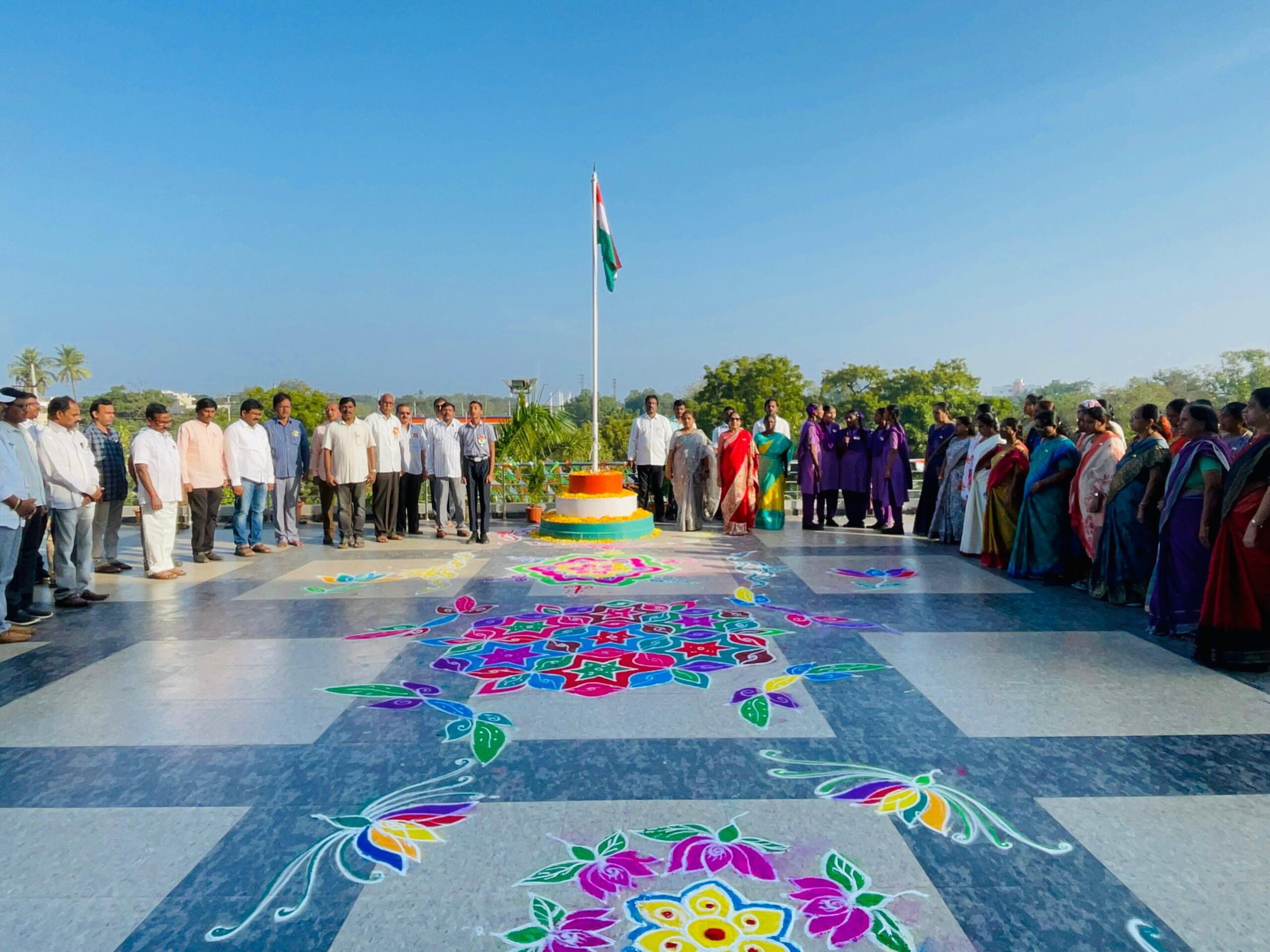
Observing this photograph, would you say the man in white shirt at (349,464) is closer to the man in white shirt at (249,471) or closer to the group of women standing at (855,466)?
the man in white shirt at (249,471)

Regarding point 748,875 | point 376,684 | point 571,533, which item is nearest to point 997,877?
point 748,875

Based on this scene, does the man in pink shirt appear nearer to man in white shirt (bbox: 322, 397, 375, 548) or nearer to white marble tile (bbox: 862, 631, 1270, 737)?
man in white shirt (bbox: 322, 397, 375, 548)

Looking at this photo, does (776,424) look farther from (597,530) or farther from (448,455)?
(448,455)

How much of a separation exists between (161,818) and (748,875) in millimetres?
1790

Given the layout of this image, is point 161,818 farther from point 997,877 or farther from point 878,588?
point 878,588

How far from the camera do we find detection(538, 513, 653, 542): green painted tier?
810 centimetres

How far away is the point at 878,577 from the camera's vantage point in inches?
243

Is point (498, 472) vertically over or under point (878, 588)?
over

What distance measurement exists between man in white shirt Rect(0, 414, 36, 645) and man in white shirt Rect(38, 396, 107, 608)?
812 mm

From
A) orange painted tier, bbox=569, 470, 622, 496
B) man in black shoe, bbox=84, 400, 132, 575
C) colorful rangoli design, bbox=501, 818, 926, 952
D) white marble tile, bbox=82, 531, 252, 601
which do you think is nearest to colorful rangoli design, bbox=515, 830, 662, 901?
colorful rangoli design, bbox=501, 818, 926, 952

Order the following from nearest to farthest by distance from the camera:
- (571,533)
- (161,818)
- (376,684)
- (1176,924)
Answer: (1176,924) < (161,818) < (376,684) < (571,533)

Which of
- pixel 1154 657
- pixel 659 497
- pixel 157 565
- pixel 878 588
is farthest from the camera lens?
pixel 659 497

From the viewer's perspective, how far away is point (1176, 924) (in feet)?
6.24

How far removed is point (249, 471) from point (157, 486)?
36.4 inches
